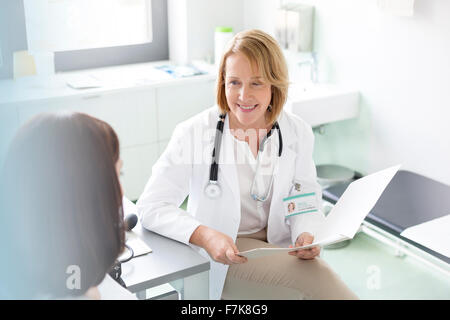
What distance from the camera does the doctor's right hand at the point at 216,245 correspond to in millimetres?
1315

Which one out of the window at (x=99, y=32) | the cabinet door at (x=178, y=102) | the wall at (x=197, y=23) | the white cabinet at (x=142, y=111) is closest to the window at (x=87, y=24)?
the window at (x=99, y=32)

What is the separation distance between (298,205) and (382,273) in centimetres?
108

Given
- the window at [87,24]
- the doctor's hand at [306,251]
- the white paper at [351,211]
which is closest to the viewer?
the white paper at [351,211]

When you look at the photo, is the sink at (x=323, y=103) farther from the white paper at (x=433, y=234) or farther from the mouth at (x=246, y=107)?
the mouth at (x=246, y=107)

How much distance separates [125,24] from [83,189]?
234 cm

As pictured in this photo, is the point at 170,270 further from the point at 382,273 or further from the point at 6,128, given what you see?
the point at 382,273

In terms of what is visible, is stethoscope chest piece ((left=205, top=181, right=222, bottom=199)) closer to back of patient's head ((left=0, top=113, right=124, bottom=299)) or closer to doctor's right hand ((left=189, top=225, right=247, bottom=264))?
doctor's right hand ((left=189, top=225, right=247, bottom=264))

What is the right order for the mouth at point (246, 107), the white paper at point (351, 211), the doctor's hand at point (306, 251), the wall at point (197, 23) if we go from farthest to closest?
the wall at point (197, 23) → the mouth at point (246, 107) → the doctor's hand at point (306, 251) → the white paper at point (351, 211)

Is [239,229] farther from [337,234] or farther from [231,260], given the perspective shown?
[337,234]

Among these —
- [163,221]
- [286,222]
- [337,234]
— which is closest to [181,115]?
[286,222]

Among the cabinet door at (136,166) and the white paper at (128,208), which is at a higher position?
the white paper at (128,208)

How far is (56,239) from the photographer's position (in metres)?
0.81

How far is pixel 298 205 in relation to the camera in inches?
62.0

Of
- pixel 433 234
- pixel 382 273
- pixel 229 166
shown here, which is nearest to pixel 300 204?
pixel 229 166
